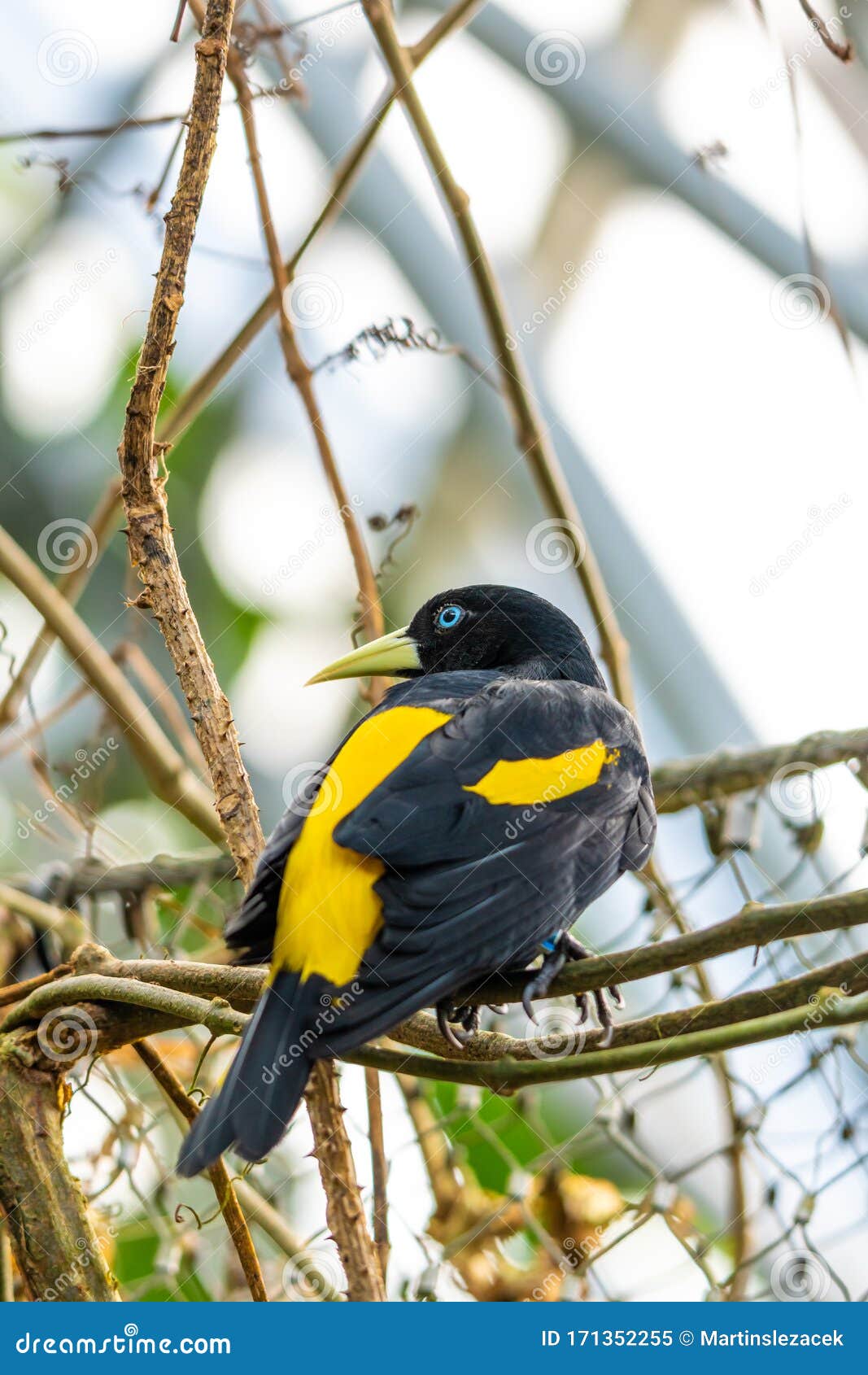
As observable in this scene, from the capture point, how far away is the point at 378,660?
2.34 m

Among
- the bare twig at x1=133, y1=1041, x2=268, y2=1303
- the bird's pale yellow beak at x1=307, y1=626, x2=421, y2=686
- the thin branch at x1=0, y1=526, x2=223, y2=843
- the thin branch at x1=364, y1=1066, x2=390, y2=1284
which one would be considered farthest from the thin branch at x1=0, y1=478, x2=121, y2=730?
the thin branch at x1=364, y1=1066, x2=390, y2=1284

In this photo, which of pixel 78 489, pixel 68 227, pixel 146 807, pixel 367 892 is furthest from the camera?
pixel 78 489

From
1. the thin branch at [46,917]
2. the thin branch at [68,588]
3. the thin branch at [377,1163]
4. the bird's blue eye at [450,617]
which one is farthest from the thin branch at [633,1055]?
the thin branch at [68,588]

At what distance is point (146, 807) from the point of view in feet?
12.1

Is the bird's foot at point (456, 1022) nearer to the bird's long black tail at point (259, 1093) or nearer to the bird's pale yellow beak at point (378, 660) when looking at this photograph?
the bird's long black tail at point (259, 1093)

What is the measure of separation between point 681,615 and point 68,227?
1.83m

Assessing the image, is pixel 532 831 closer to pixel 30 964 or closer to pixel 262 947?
pixel 262 947

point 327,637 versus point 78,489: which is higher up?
point 78,489

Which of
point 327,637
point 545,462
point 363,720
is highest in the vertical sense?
point 327,637

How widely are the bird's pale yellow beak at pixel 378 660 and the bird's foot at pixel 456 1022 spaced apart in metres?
0.68

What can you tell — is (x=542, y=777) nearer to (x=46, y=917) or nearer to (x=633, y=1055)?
(x=633, y=1055)

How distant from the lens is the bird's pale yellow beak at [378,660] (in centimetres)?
227
